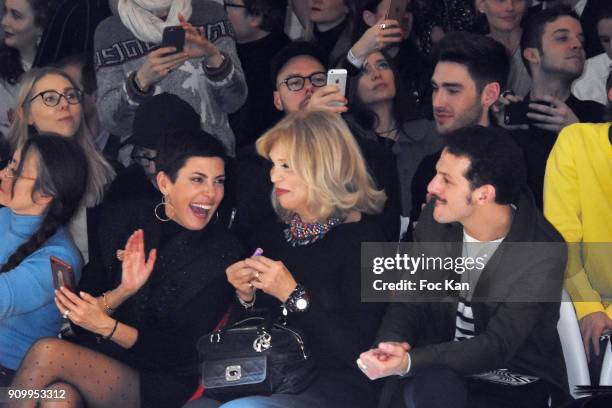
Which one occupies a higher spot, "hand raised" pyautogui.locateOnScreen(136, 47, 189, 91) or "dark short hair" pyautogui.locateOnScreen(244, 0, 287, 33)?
"dark short hair" pyautogui.locateOnScreen(244, 0, 287, 33)

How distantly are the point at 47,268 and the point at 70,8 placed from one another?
139 centimetres

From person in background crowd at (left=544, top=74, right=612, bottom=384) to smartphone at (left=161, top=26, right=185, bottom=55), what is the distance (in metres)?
1.57

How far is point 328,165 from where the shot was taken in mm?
3807

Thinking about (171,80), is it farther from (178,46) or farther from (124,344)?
(124,344)

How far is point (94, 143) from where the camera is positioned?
4.63m

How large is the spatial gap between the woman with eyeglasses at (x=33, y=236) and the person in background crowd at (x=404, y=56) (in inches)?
48.0

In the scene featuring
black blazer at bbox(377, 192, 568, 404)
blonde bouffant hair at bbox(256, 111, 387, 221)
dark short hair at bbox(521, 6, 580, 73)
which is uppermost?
dark short hair at bbox(521, 6, 580, 73)

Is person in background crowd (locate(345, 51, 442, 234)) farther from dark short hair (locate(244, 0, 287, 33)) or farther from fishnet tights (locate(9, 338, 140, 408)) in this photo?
fishnet tights (locate(9, 338, 140, 408))

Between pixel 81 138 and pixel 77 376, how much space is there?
1179mm

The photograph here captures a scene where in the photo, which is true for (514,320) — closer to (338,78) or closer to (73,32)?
(338,78)

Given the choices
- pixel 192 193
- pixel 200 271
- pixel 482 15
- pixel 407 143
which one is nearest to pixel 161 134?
pixel 192 193

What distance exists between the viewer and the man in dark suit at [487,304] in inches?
141

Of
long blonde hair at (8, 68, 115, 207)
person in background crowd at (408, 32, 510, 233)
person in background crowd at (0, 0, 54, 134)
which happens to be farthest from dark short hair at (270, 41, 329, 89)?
person in background crowd at (0, 0, 54, 134)

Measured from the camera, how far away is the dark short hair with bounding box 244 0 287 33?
15.9 feet
